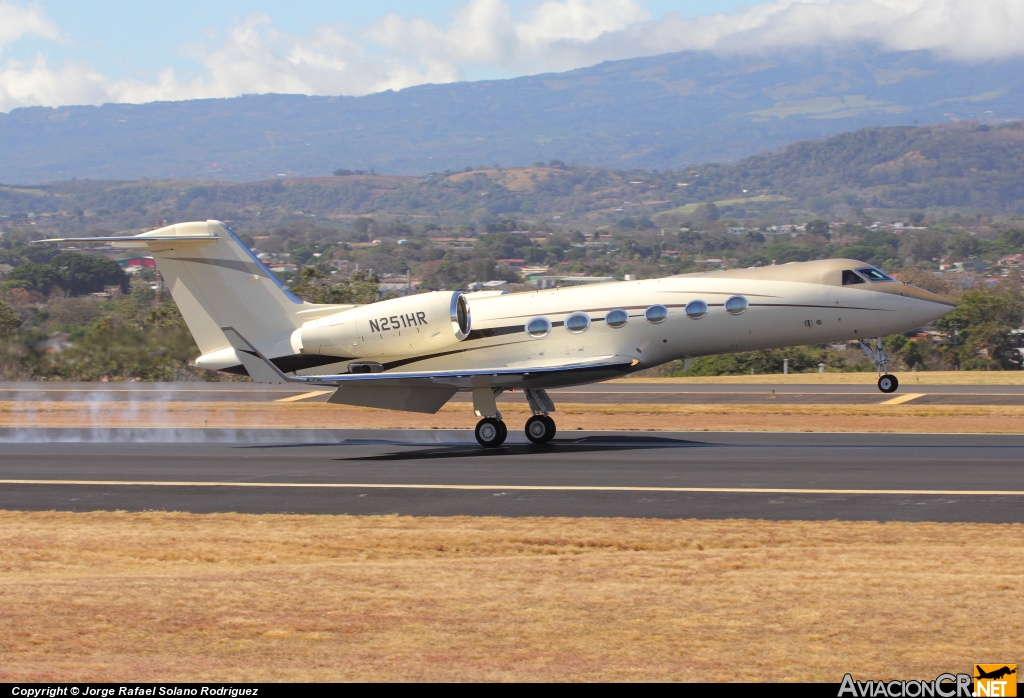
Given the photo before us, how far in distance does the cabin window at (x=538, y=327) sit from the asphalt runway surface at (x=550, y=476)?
94.2 inches

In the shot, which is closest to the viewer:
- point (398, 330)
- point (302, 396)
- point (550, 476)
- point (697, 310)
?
point (550, 476)

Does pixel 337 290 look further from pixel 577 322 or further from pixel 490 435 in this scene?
pixel 577 322

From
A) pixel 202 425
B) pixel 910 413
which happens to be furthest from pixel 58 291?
pixel 910 413

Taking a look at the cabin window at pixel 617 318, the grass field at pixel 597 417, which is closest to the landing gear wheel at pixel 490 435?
the cabin window at pixel 617 318

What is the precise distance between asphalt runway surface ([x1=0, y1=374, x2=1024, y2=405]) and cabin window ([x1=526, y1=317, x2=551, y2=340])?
35.2 ft

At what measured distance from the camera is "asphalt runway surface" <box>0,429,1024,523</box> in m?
17.5

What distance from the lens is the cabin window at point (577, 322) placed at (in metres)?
24.4

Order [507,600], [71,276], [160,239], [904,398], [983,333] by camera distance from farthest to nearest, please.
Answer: [71,276]
[983,333]
[904,398]
[160,239]
[507,600]

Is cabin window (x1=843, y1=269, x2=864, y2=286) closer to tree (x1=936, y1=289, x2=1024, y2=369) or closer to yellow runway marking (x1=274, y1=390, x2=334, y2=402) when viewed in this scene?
yellow runway marking (x1=274, y1=390, x2=334, y2=402)

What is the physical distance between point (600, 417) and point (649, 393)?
24.8ft

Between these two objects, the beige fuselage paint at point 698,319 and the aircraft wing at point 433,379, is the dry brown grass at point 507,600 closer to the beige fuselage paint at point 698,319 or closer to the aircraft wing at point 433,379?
the aircraft wing at point 433,379

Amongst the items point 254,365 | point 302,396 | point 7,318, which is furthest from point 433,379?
point 7,318

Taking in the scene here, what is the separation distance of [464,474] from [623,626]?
34.7ft

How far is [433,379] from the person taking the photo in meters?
23.7
